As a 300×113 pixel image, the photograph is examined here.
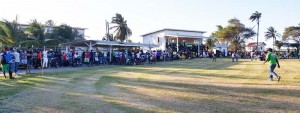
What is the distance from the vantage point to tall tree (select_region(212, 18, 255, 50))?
3627 inches

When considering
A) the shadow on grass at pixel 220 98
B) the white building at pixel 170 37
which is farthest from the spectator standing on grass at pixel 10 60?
the white building at pixel 170 37

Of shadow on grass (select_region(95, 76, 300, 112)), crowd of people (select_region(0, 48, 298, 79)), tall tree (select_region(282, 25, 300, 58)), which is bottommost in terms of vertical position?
shadow on grass (select_region(95, 76, 300, 112))

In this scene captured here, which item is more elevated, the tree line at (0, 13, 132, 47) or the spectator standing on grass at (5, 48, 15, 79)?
the tree line at (0, 13, 132, 47)

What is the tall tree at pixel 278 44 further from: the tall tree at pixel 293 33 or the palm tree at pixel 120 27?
the palm tree at pixel 120 27

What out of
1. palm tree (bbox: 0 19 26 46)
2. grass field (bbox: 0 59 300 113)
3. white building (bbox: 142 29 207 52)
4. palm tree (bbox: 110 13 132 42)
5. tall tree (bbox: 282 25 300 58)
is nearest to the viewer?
grass field (bbox: 0 59 300 113)

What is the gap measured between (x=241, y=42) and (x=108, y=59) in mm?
65555

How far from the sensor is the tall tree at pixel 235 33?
92.1 metres

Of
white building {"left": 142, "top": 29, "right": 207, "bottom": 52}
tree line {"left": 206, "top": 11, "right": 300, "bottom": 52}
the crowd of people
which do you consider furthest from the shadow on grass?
tree line {"left": 206, "top": 11, "right": 300, "bottom": 52}

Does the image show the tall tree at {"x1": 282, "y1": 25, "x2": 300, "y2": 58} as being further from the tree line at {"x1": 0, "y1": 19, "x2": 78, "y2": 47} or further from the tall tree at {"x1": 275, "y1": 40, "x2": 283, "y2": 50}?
the tree line at {"x1": 0, "y1": 19, "x2": 78, "y2": 47}

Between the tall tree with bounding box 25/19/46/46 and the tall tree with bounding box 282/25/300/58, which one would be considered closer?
the tall tree with bounding box 25/19/46/46

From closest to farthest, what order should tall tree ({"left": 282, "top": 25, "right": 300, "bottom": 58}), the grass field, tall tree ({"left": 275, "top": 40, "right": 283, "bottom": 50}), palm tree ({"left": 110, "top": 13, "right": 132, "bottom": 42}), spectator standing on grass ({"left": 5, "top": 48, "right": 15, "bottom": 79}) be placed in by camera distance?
1. the grass field
2. spectator standing on grass ({"left": 5, "top": 48, "right": 15, "bottom": 79})
3. palm tree ({"left": 110, "top": 13, "right": 132, "bottom": 42})
4. tall tree ({"left": 282, "top": 25, "right": 300, "bottom": 58})
5. tall tree ({"left": 275, "top": 40, "right": 283, "bottom": 50})

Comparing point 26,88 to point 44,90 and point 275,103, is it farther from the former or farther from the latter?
point 275,103

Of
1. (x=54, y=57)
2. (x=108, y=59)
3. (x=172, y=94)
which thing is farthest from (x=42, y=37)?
(x=172, y=94)

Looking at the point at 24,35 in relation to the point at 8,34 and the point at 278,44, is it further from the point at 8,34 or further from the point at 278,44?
the point at 278,44
